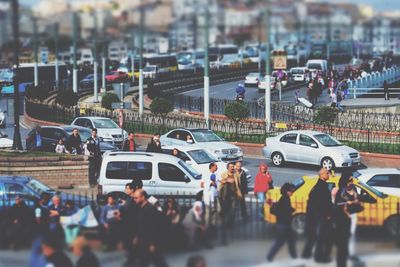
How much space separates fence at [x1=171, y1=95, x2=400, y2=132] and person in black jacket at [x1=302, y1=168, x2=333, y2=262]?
58.2ft

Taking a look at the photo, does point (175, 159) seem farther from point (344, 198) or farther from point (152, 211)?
point (152, 211)

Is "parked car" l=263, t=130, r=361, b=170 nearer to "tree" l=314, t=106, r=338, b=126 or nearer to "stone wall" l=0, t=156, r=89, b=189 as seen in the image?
"tree" l=314, t=106, r=338, b=126

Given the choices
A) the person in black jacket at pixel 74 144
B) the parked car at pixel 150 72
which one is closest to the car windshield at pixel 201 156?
the person in black jacket at pixel 74 144

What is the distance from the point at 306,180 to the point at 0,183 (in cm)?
647

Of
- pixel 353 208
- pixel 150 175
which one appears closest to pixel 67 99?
pixel 150 175

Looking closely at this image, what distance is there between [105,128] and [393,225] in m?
19.2

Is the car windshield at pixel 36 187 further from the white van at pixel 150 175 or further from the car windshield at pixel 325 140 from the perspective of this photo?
the car windshield at pixel 325 140

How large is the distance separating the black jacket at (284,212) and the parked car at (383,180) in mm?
5385

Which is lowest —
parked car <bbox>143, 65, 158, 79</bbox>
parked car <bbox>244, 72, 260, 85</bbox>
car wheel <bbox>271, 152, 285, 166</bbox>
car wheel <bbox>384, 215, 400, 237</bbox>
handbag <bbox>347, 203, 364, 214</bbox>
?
car wheel <bbox>384, 215, 400, 237</bbox>

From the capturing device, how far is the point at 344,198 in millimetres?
17547

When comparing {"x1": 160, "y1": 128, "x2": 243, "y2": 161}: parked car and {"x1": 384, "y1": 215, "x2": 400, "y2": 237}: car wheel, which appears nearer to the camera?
{"x1": 384, "y1": 215, "x2": 400, "y2": 237}: car wheel

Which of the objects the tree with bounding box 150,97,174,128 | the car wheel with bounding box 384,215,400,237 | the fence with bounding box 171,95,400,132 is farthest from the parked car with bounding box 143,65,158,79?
the car wheel with bounding box 384,215,400,237

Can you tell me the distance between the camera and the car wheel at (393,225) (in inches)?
667

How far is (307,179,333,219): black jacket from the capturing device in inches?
622
